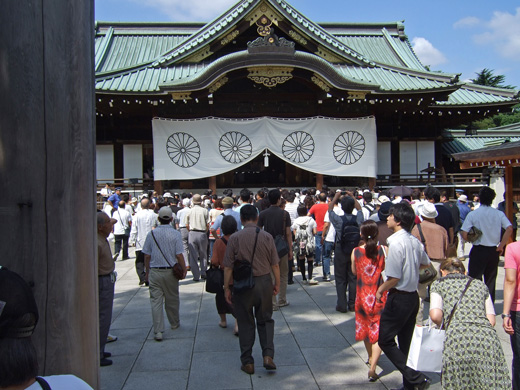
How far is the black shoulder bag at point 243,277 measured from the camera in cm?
412

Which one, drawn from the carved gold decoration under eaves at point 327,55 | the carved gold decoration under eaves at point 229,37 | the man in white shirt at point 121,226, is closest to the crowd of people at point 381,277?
the man in white shirt at point 121,226

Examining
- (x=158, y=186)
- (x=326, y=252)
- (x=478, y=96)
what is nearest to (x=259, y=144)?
(x=158, y=186)

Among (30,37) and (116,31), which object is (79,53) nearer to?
Result: (30,37)

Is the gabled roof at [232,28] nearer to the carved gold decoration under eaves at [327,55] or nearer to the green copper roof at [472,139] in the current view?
the carved gold decoration under eaves at [327,55]

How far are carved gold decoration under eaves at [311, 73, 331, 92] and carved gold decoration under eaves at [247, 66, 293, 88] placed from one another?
2.48 ft

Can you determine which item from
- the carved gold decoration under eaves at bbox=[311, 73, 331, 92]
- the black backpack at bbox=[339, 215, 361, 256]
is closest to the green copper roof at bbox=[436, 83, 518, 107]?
the carved gold decoration under eaves at bbox=[311, 73, 331, 92]

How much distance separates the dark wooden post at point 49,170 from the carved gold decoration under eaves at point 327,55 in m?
14.3

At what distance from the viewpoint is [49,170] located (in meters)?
A: 1.84

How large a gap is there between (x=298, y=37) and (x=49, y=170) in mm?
14029

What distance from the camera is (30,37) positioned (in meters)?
1.81

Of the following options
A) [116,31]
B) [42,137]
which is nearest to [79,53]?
[42,137]

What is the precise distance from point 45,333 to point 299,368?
10.1 feet

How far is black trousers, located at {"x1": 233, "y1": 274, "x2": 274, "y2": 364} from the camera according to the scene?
419cm

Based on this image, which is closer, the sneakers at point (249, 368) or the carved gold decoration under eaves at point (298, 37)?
the sneakers at point (249, 368)
